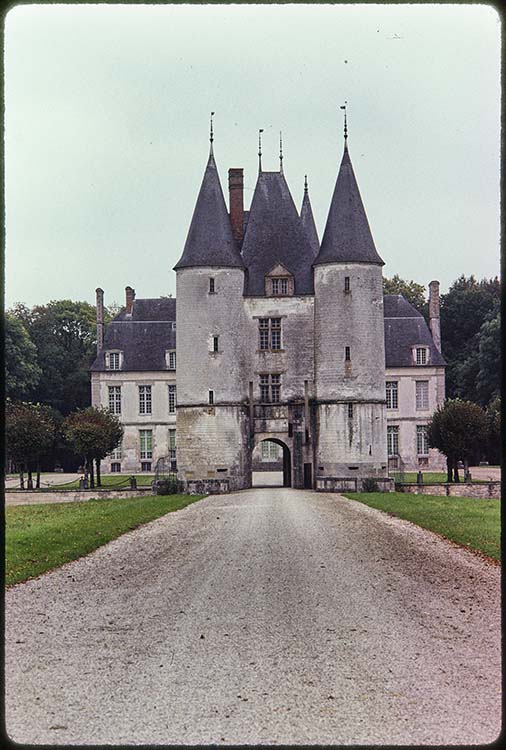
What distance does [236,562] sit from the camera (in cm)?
1404

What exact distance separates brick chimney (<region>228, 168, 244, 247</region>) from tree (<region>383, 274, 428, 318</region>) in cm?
3035

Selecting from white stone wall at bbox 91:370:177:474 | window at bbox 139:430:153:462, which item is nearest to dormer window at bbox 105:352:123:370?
white stone wall at bbox 91:370:177:474

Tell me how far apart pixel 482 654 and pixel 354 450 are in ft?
97.5

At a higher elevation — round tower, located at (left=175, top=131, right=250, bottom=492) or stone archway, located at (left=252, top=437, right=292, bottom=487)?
round tower, located at (left=175, top=131, right=250, bottom=492)

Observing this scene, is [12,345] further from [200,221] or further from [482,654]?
[482,654]

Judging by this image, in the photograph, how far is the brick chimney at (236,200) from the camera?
43.5 m

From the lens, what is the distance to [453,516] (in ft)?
68.4

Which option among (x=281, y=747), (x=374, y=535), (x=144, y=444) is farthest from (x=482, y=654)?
(x=144, y=444)

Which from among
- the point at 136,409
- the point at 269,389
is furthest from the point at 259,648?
the point at 136,409

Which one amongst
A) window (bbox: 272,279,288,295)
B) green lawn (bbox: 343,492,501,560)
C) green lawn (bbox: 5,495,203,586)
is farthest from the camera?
window (bbox: 272,279,288,295)

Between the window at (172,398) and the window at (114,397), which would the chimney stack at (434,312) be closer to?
the window at (172,398)

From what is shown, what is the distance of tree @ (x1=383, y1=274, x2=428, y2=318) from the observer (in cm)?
7338

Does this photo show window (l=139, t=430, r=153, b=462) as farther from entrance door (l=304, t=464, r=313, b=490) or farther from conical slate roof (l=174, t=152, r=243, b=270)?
conical slate roof (l=174, t=152, r=243, b=270)

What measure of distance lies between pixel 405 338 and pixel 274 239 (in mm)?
17869
